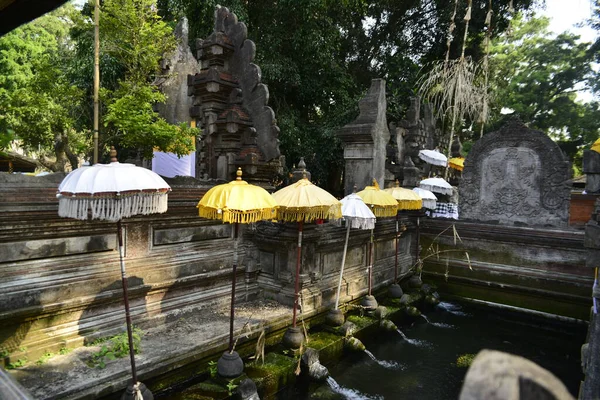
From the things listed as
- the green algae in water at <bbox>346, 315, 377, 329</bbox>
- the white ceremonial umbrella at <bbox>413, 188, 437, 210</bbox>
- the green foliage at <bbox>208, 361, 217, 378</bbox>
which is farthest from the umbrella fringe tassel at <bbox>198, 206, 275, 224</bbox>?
the white ceremonial umbrella at <bbox>413, 188, 437, 210</bbox>

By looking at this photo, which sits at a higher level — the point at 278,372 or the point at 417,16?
the point at 417,16

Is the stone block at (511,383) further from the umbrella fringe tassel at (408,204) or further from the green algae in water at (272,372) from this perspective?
the umbrella fringe tassel at (408,204)

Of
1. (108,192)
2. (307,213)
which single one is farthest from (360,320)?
(108,192)

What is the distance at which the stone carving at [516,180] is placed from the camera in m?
9.01

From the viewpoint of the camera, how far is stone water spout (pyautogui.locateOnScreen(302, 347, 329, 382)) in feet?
17.2

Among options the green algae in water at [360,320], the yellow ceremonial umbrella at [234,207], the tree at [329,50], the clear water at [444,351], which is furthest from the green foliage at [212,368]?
the tree at [329,50]

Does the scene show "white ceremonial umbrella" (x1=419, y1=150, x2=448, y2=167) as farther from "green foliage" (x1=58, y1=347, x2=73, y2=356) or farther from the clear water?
"green foliage" (x1=58, y1=347, x2=73, y2=356)

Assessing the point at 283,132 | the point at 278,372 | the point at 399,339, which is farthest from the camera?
the point at 283,132

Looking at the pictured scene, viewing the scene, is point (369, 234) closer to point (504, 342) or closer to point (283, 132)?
point (504, 342)

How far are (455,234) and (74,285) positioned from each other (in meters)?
8.67

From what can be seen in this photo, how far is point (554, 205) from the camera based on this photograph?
356 inches

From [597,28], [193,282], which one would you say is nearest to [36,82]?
[193,282]

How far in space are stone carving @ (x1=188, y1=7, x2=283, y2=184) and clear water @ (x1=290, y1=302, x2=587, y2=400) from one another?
3.79m

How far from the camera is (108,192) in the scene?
10.9ft
